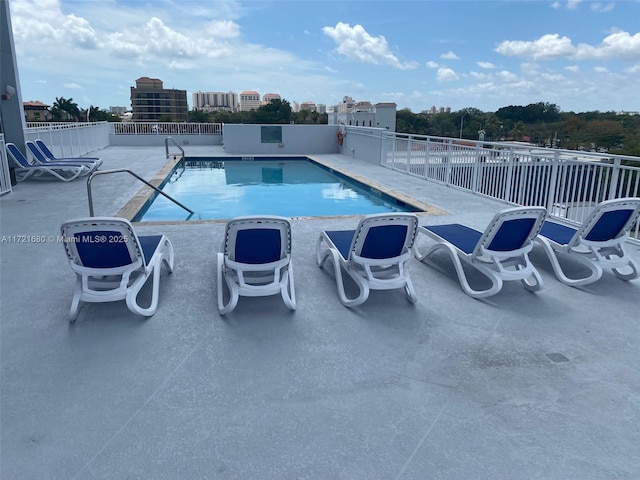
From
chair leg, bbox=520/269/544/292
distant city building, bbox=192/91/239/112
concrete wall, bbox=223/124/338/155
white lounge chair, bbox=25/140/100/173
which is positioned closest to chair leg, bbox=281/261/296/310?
chair leg, bbox=520/269/544/292

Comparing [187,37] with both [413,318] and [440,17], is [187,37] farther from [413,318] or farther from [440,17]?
[413,318]

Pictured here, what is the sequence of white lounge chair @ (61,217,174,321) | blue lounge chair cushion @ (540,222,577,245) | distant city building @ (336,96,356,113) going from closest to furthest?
white lounge chair @ (61,217,174,321) < blue lounge chair cushion @ (540,222,577,245) < distant city building @ (336,96,356,113)

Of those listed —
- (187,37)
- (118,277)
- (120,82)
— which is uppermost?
(187,37)

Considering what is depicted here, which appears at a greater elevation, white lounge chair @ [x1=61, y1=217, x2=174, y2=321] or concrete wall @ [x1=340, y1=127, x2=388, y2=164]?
concrete wall @ [x1=340, y1=127, x2=388, y2=164]

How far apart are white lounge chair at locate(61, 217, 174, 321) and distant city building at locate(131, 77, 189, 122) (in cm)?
7805

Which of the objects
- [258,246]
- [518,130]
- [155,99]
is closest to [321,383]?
[258,246]

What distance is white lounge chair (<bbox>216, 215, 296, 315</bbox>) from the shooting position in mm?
3140

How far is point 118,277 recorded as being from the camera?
11.8 ft

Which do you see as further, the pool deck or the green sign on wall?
the green sign on wall

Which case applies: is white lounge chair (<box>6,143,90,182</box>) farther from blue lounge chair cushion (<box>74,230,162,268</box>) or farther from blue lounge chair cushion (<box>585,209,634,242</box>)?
blue lounge chair cushion (<box>585,209,634,242</box>)

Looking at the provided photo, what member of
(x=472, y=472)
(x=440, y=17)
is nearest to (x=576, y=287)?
(x=472, y=472)

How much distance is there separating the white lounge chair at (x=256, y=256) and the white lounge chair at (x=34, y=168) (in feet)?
23.6

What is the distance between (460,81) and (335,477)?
2494 centimetres

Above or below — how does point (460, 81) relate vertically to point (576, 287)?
above
